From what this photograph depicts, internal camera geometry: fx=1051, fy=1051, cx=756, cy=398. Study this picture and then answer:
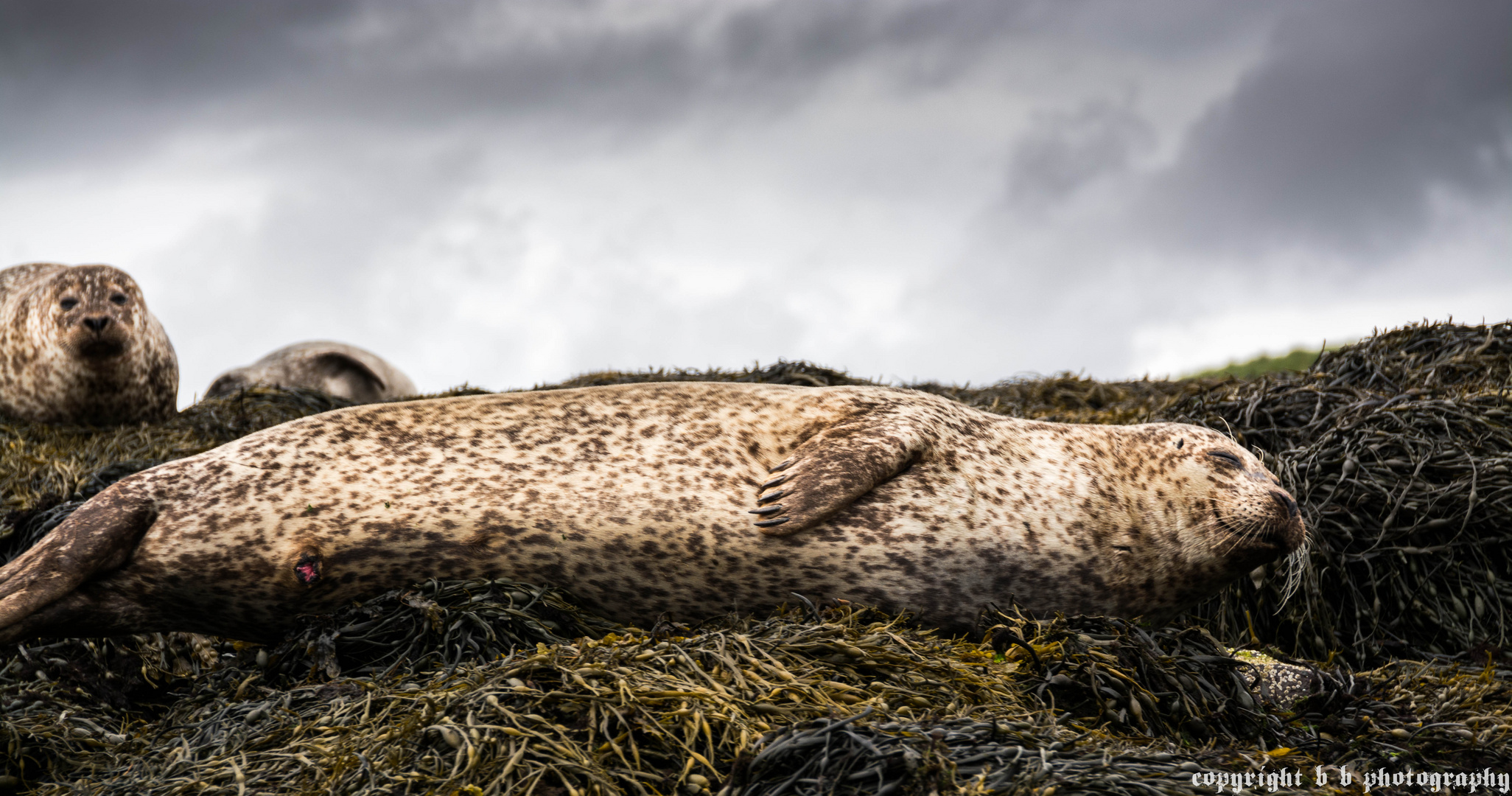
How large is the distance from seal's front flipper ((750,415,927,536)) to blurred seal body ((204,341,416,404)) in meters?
8.09

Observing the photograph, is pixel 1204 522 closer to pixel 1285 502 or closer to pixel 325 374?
pixel 1285 502

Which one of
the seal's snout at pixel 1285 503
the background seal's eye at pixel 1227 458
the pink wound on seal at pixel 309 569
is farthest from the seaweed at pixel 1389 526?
the pink wound on seal at pixel 309 569

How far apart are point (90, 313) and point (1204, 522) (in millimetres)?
7059

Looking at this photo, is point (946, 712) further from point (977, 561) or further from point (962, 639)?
point (977, 561)

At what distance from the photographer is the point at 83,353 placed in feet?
23.5

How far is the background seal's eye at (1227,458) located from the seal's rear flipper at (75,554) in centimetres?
408

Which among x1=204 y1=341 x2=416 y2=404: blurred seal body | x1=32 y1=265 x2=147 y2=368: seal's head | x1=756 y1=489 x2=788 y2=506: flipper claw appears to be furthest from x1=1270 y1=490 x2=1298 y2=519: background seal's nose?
x1=204 y1=341 x2=416 y2=404: blurred seal body

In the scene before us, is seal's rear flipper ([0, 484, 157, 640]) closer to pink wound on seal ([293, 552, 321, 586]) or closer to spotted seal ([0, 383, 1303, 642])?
spotted seal ([0, 383, 1303, 642])

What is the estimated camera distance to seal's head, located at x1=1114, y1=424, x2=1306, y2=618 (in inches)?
160

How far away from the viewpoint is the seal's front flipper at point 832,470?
356 centimetres

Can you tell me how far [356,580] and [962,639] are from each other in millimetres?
2075

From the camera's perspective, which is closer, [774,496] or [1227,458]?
[774,496]

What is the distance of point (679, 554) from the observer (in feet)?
11.9

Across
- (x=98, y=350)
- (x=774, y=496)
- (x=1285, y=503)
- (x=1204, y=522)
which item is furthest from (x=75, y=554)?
(x=1285, y=503)
